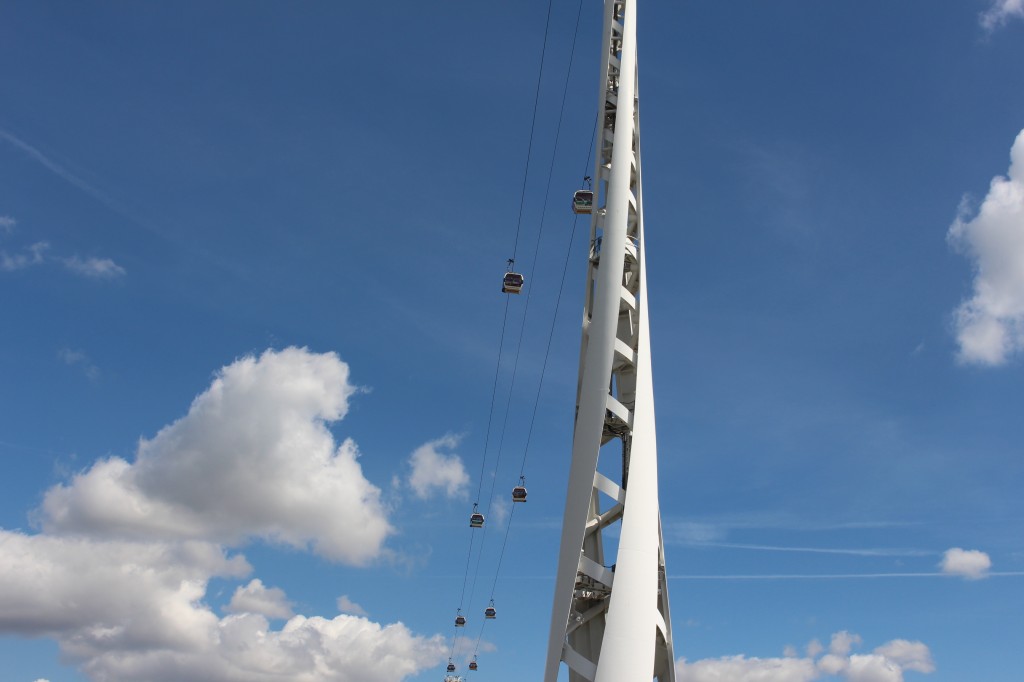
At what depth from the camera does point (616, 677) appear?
26078mm

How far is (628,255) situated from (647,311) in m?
2.33

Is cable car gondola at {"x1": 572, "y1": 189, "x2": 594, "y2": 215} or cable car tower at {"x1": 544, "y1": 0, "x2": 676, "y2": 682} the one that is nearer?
cable car tower at {"x1": 544, "y1": 0, "x2": 676, "y2": 682}

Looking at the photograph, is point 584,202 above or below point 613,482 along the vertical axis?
above

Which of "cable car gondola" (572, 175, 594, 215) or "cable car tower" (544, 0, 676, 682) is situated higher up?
"cable car gondola" (572, 175, 594, 215)

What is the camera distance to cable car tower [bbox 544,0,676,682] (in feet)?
88.0

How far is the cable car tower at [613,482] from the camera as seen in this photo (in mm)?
26828

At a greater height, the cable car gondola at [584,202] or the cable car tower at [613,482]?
the cable car gondola at [584,202]

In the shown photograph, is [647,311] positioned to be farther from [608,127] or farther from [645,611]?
[645,611]

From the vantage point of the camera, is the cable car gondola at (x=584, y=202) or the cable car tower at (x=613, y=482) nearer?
the cable car tower at (x=613, y=482)

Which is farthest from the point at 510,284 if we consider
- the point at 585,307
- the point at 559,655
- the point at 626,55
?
the point at 559,655

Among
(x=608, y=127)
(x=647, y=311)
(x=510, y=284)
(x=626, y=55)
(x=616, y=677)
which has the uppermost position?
(x=626, y=55)

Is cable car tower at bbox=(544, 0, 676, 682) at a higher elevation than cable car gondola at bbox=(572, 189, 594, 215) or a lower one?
lower

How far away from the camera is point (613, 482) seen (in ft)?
93.9

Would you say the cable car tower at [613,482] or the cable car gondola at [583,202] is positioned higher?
the cable car gondola at [583,202]
